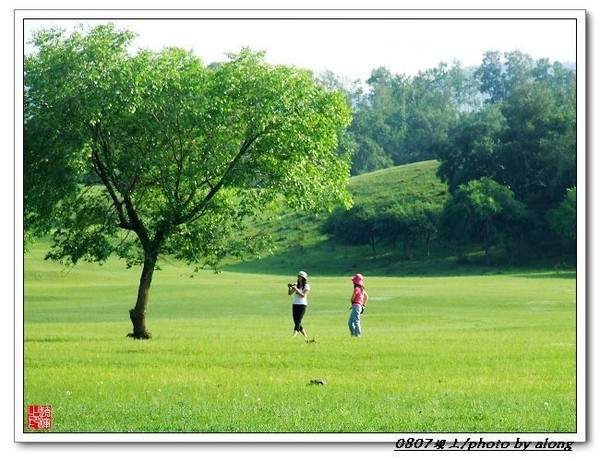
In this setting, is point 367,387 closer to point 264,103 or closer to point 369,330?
point 264,103

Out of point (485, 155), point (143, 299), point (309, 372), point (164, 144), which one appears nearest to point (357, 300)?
point (143, 299)

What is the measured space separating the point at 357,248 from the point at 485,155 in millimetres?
17944

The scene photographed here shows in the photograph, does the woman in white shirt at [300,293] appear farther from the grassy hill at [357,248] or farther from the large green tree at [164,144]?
the grassy hill at [357,248]

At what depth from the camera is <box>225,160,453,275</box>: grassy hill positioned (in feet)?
347

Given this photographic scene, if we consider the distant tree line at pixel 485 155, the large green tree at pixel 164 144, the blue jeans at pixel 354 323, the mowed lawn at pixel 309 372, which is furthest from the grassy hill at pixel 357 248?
the large green tree at pixel 164 144

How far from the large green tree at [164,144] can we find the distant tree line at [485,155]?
151 feet

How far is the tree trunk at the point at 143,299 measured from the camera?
A: 32.3 metres

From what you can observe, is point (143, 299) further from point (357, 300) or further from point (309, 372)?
point (309, 372)

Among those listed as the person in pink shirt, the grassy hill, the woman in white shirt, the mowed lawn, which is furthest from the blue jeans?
the grassy hill

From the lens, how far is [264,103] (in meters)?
30.3

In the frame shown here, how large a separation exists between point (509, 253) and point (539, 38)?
7890 cm

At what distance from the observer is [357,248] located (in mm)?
115750
